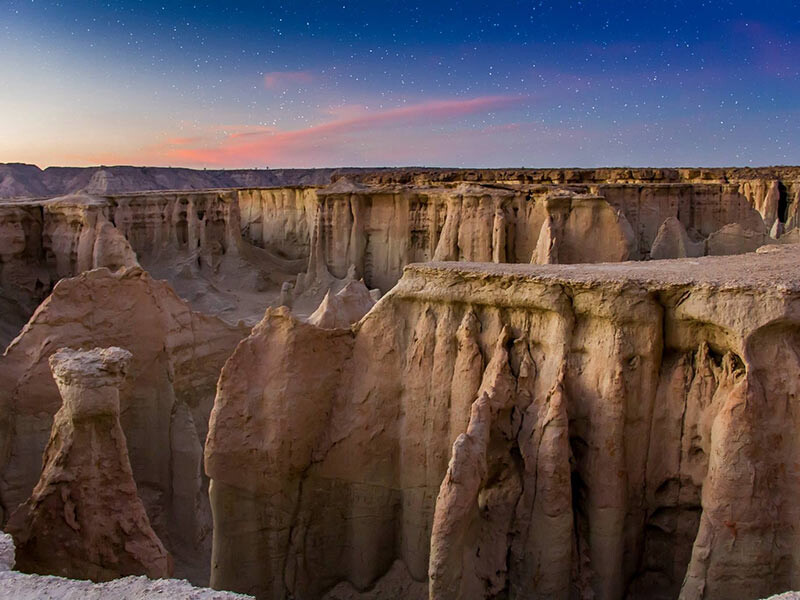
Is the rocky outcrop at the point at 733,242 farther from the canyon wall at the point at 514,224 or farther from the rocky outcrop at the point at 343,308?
the rocky outcrop at the point at 343,308

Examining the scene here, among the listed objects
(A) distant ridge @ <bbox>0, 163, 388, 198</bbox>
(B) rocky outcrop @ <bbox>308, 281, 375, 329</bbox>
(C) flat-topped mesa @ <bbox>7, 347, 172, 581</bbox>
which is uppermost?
(A) distant ridge @ <bbox>0, 163, 388, 198</bbox>

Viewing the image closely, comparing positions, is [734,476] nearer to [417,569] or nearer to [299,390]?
[417,569]

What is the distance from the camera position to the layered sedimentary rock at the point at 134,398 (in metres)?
9.98

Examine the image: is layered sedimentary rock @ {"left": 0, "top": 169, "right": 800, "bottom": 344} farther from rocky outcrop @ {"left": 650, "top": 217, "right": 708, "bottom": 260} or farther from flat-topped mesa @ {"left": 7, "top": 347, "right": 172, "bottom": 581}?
flat-topped mesa @ {"left": 7, "top": 347, "right": 172, "bottom": 581}

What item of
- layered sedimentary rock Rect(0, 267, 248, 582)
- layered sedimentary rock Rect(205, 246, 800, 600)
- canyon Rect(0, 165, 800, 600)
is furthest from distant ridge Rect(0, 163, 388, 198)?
layered sedimentary rock Rect(205, 246, 800, 600)

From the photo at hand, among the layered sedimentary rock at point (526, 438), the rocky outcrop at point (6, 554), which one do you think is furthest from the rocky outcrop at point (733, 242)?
the rocky outcrop at point (6, 554)

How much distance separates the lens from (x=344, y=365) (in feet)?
26.6

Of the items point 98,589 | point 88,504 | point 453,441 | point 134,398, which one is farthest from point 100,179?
point 98,589

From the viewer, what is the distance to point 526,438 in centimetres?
690

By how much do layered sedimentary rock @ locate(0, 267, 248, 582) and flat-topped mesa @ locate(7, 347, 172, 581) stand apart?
2986 millimetres

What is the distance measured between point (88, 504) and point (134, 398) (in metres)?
3.96

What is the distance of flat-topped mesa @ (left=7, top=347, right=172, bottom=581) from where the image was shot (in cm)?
707

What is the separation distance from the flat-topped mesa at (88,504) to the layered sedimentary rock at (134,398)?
2986 millimetres

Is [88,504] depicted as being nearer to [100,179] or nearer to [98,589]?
[98,589]
